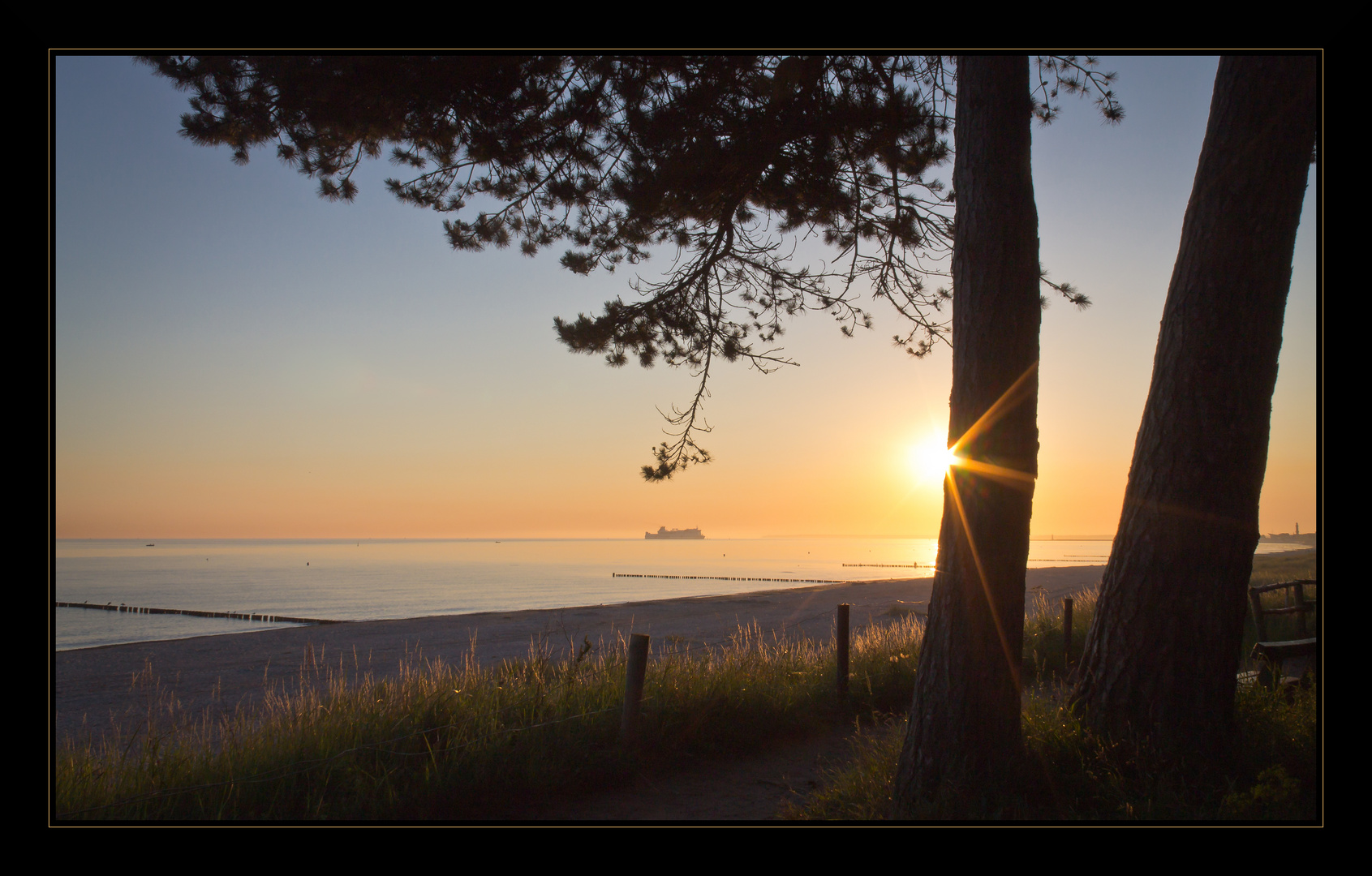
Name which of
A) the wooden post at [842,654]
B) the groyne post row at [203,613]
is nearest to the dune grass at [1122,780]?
the wooden post at [842,654]

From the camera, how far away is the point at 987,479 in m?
3.86

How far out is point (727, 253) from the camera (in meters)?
7.52

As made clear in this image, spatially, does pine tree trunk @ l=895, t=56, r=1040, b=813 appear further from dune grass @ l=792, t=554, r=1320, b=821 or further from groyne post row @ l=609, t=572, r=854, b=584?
groyne post row @ l=609, t=572, r=854, b=584

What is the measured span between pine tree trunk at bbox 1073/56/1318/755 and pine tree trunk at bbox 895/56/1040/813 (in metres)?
1.06

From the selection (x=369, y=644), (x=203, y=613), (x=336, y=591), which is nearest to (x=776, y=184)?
(x=369, y=644)

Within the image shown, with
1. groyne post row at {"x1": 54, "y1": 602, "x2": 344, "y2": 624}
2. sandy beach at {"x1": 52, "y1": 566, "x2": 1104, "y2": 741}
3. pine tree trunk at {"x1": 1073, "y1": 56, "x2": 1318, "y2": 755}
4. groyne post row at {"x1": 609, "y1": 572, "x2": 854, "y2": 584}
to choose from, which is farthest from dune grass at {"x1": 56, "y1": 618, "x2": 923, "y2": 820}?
groyne post row at {"x1": 609, "y1": 572, "x2": 854, "y2": 584}

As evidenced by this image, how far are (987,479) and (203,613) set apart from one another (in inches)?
1515

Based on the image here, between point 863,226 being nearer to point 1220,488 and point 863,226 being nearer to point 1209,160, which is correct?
point 1209,160

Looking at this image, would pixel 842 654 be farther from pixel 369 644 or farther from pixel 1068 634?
pixel 369 644

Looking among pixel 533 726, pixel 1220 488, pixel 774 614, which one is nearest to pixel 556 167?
pixel 533 726

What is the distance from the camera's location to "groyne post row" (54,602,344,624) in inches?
1153

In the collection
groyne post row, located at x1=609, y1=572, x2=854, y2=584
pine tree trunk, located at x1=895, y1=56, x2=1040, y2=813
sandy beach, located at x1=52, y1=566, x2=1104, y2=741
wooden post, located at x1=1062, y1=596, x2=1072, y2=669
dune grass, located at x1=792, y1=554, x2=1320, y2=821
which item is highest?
pine tree trunk, located at x1=895, y1=56, x2=1040, y2=813

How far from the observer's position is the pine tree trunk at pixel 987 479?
3873mm

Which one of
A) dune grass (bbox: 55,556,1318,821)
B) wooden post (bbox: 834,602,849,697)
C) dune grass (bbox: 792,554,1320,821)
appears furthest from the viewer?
wooden post (bbox: 834,602,849,697)
